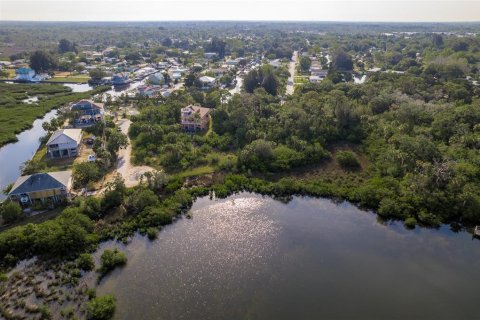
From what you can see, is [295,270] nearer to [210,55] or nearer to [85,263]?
[85,263]

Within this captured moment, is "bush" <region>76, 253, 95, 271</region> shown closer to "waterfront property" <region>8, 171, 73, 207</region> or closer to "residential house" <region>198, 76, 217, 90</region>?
"waterfront property" <region>8, 171, 73, 207</region>

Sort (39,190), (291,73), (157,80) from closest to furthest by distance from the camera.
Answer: (39,190) < (157,80) < (291,73)

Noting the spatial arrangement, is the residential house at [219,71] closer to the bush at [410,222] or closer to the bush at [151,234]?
the bush at [151,234]

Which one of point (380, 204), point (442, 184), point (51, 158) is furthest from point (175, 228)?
point (442, 184)

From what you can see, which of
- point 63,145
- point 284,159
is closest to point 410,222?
point 284,159

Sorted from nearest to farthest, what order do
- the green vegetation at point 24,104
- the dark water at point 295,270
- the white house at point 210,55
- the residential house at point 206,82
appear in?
the dark water at point 295,270 < the green vegetation at point 24,104 < the residential house at point 206,82 < the white house at point 210,55

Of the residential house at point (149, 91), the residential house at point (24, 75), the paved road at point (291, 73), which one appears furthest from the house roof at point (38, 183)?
the residential house at point (24, 75)
